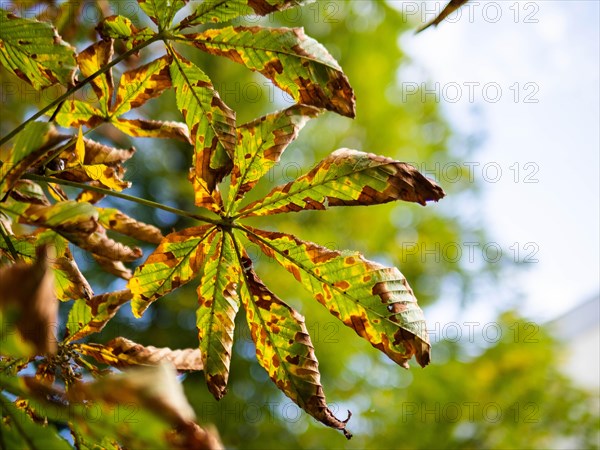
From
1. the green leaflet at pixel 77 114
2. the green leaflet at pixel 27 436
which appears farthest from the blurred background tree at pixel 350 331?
the green leaflet at pixel 27 436

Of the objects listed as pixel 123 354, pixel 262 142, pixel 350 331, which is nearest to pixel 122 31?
pixel 262 142

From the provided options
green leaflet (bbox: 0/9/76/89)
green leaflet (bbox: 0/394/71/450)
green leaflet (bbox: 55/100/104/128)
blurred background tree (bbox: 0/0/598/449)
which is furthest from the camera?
blurred background tree (bbox: 0/0/598/449)

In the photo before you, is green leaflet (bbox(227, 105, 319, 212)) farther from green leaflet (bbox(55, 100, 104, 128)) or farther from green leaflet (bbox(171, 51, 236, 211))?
green leaflet (bbox(55, 100, 104, 128))

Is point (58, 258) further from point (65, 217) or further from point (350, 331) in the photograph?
point (350, 331)

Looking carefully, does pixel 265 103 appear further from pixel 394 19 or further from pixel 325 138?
pixel 394 19

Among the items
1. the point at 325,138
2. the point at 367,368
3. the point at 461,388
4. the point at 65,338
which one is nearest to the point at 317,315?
the point at 367,368

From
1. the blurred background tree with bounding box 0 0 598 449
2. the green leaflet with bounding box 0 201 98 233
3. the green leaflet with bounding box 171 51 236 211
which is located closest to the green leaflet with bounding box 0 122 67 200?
the green leaflet with bounding box 0 201 98 233
